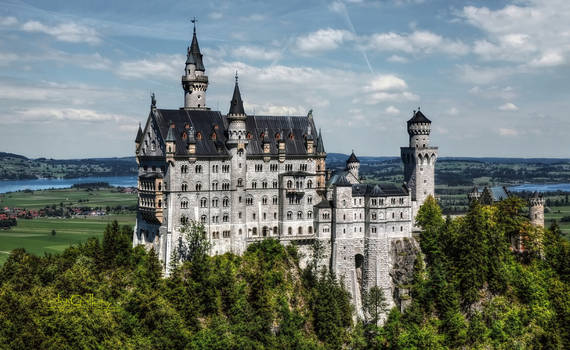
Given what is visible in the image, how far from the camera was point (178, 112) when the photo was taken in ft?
352

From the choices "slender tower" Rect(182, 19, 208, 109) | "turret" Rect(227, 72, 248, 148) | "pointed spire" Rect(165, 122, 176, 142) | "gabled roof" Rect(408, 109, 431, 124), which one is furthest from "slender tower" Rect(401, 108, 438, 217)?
"pointed spire" Rect(165, 122, 176, 142)

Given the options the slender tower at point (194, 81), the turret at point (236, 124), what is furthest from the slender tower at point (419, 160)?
the slender tower at point (194, 81)

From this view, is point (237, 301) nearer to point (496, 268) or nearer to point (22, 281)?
point (22, 281)

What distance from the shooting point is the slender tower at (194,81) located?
4619 inches

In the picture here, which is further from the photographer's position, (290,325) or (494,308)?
(494,308)

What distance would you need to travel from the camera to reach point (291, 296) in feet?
342

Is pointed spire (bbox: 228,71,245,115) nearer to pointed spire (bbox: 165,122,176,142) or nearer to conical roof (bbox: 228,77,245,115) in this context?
conical roof (bbox: 228,77,245,115)

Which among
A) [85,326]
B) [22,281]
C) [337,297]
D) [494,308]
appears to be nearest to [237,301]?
[337,297]

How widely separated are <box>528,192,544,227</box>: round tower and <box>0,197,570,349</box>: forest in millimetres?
2480

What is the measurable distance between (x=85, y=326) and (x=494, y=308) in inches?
2535

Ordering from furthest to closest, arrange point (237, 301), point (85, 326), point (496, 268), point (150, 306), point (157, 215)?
point (496, 268) < point (157, 215) < point (237, 301) < point (150, 306) < point (85, 326)

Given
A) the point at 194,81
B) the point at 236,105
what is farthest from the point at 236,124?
the point at 194,81

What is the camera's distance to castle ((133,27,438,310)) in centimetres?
10369

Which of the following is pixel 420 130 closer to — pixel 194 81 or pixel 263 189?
pixel 263 189
